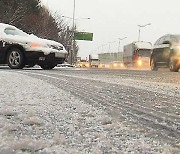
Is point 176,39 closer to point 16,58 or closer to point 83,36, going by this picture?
point 16,58

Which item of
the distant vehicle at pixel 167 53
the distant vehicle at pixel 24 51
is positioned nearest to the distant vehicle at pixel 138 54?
the distant vehicle at pixel 167 53

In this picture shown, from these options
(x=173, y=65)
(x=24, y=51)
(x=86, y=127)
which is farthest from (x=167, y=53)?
(x=86, y=127)

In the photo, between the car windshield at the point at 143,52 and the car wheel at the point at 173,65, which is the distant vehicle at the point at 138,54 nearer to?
the car windshield at the point at 143,52

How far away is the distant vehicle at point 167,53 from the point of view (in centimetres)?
1496

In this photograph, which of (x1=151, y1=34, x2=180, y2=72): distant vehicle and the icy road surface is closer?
the icy road surface

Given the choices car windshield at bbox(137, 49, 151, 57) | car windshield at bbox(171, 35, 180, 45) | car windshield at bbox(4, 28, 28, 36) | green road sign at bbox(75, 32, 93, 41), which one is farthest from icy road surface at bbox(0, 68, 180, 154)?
green road sign at bbox(75, 32, 93, 41)

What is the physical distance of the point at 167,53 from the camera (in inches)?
615

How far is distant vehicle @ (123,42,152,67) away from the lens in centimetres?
3446

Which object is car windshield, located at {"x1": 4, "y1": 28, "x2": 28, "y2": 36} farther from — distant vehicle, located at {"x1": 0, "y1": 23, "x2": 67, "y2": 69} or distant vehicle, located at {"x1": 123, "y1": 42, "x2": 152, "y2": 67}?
distant vehicle, located at {"x1": 123, "y1": 42, "x2": 152, "y2": 67}

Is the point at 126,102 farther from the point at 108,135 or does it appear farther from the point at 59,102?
the point at 108,135

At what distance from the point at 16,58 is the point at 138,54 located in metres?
25.2

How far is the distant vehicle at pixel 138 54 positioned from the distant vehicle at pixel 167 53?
1592 centimetres

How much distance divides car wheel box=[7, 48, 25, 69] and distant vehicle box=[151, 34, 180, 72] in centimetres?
650

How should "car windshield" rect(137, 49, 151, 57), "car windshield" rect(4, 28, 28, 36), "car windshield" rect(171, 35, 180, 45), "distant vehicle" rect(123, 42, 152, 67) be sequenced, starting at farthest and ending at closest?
"car windshield" rect(137, 49, 151, 57) < "distant vehicle" rect(123, 42, 152, 67) < "car windshield" rect(171, 35, 180, 45) < "car windshield" rect(4, 28, 28, 36)
